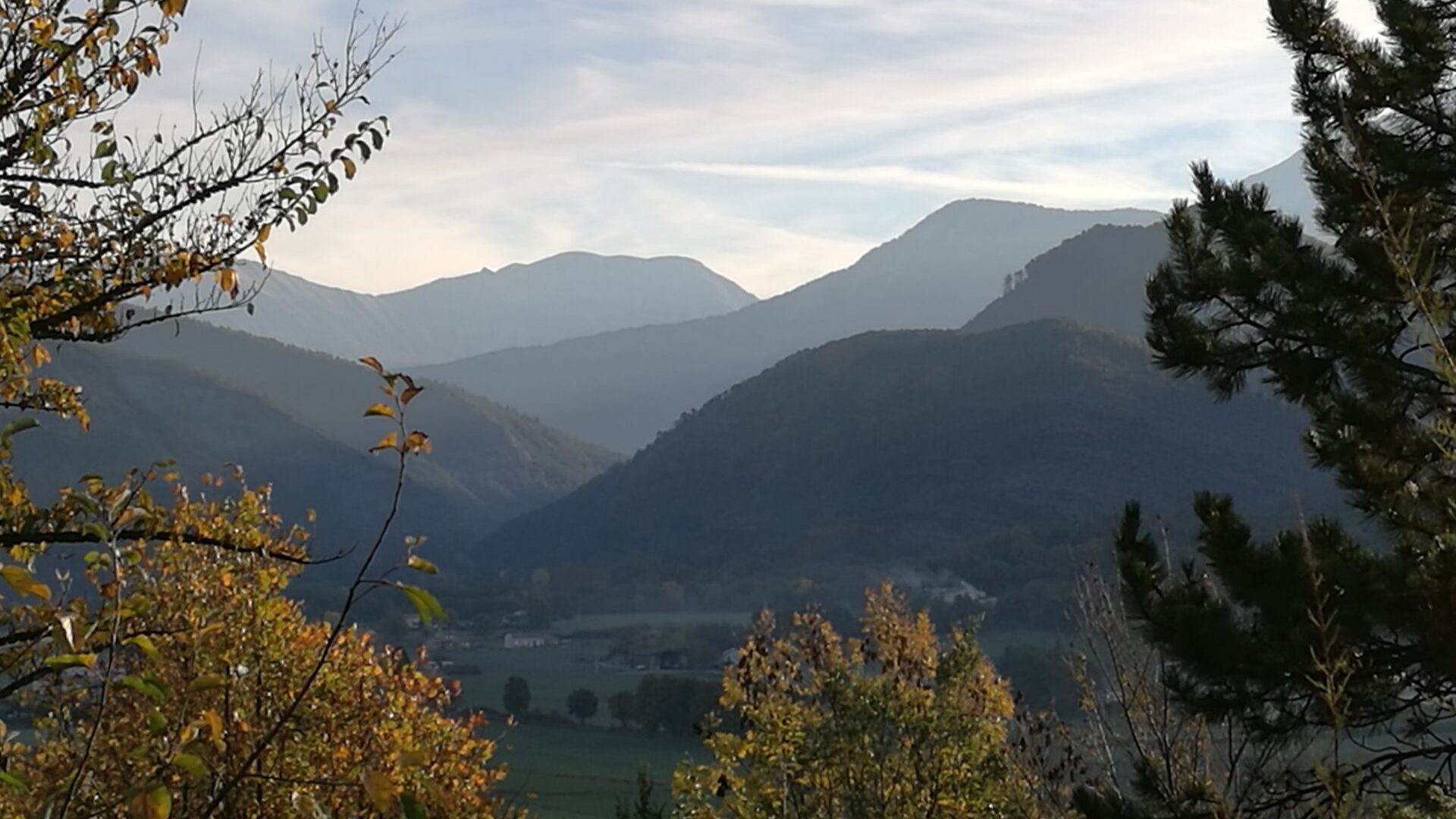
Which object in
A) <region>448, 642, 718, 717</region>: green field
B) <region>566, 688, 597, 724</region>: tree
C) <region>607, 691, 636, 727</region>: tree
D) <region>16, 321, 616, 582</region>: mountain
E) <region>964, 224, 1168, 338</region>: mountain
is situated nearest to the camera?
<region>607, 691, 636, 727</region>: tree

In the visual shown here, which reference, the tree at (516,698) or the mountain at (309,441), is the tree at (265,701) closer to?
the tree at (516,698)

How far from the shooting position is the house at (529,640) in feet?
333

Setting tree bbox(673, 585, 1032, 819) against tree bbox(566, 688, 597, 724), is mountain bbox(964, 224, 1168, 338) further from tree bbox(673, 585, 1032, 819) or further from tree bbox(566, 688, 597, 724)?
tree bbox(673, 585, 1032, 819)

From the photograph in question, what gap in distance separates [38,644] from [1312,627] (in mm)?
7228

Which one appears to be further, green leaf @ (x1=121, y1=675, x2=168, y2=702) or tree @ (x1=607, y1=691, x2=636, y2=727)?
tree @ (x1=607, y1=691, x2=636, y2=727)

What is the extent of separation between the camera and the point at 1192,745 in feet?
35.3

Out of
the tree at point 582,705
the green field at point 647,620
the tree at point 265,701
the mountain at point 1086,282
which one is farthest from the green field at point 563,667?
the tree at point 265,701

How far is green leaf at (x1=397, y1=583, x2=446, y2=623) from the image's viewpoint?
2787 millimetres

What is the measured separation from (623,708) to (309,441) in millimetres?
85981

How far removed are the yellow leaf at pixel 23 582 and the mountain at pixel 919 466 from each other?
83.8 meters

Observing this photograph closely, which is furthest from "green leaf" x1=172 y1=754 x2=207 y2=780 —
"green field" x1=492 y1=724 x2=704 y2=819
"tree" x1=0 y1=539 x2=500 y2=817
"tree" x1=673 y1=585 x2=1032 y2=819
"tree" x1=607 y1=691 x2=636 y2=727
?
"tree" x1=607 y1=691 x2=636 y2=727

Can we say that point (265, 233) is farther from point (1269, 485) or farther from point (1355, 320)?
point (1269, 485)

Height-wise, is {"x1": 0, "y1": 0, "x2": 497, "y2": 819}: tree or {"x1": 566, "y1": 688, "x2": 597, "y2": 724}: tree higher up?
{"x1": 0, "y1": 0, "x2": 497, "y2": 819}: tree

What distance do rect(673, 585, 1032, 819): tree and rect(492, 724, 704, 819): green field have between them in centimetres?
3145
